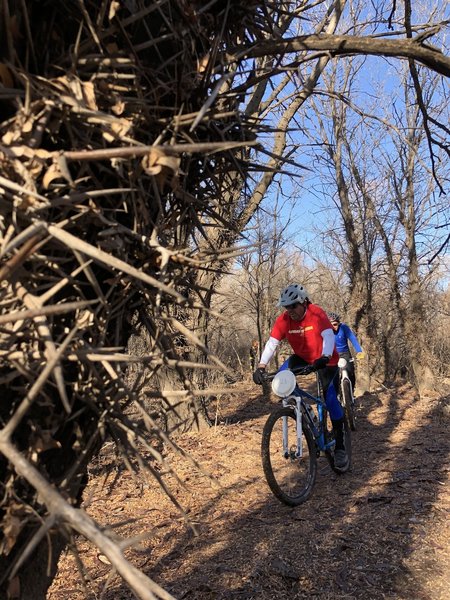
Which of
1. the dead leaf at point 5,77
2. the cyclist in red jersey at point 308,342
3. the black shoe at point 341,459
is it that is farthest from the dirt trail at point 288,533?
the dead leaf at point 5,77

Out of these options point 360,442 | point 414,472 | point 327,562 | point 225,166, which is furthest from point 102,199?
point 360,442

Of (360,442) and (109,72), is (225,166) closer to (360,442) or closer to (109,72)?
(109,72)

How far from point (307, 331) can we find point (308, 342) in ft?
0.43

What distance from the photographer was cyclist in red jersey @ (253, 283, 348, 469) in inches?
230

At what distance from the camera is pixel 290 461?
581 centimetres

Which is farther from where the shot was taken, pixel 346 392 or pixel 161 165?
pixel 346 392

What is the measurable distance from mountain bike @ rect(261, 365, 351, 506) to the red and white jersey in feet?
0.90

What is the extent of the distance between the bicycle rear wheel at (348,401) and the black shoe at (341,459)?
2.31 meters

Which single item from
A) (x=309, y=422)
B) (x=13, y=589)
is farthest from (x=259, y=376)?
(x=13, y=589)

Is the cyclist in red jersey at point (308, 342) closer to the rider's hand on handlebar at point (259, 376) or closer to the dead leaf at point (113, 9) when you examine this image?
the rider's hand on handlebar at point (259, 376)

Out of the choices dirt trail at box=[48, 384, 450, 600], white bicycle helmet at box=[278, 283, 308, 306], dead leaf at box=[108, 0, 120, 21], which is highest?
dead leaf at box=[108, 0, 120, 21]

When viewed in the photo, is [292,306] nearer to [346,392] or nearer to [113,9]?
[346,392]

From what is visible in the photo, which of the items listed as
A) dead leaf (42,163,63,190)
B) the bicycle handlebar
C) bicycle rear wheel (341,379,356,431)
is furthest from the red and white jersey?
dead leaf (42,163,63,190)

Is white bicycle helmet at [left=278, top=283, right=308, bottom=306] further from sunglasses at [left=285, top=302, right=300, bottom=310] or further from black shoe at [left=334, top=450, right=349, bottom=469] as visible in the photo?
black shoe at [left=334, top=450, right=349, bottom=469]
